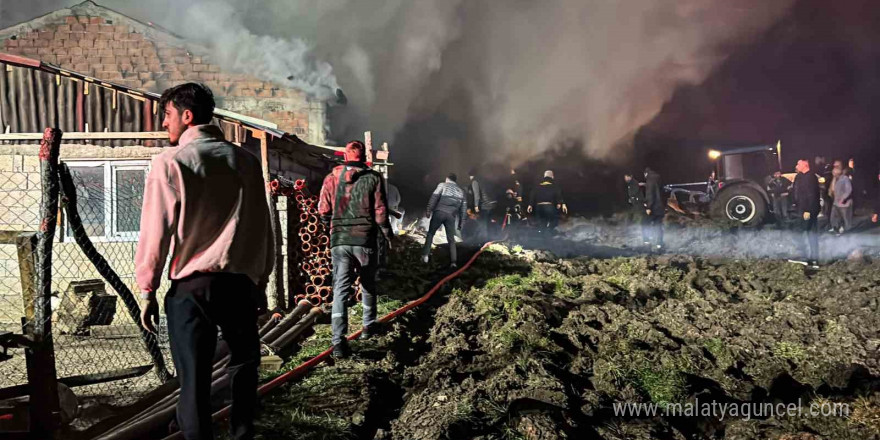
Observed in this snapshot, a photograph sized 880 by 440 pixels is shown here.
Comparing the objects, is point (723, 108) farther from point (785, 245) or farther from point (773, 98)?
point (785, 245)

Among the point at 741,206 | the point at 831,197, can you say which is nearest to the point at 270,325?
the point at 741,206

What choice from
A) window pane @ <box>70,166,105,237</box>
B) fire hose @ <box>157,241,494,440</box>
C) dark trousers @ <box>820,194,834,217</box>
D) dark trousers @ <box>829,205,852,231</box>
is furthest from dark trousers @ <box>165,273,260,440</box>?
dark trousers @ <box>820,194,834,217</box>

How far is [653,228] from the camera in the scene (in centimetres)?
1472

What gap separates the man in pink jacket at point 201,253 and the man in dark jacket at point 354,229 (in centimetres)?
250

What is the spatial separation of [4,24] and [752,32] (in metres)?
27.6

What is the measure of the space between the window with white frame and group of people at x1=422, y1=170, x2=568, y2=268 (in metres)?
4.69

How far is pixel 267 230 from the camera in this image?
118 inches

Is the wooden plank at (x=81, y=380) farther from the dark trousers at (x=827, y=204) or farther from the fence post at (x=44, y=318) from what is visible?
the dark trousers at (x=827, y=204)

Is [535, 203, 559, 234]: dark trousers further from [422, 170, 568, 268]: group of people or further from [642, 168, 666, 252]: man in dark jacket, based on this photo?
[642, 168, 666, 252]: man in dark jacket

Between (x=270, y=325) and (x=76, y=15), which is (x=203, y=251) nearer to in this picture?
(x=270, y=325)

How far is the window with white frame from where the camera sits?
8211mm

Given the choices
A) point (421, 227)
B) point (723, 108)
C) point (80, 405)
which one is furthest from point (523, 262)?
point (723, 108)

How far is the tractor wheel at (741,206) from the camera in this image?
48.0 ft

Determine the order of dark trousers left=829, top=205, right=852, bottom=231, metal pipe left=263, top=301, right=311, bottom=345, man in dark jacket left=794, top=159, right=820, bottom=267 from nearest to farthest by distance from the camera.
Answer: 1. metal pipe left=263, top=301, right=311, bottom=345
2. man in dark jacket left=794, top=159, right=820, bottom=267
3. dark trousers left=829, top=205, right=852, bottom=231
